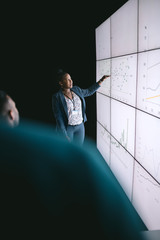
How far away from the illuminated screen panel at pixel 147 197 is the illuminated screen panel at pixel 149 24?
122cm

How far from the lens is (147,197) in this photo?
1.94 m

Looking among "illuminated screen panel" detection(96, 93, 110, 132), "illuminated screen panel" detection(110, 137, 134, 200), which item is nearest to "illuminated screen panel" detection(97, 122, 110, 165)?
"illuminated screen panel" detection(96, 93, 110, 132)

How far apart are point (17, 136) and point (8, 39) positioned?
11.3 ft

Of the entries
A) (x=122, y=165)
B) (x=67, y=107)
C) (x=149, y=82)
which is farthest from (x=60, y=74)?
(x=122, y=165)

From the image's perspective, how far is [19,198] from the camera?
412mm

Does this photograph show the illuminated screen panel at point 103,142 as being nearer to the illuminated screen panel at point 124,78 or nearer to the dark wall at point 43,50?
the dark wall at point 43,50

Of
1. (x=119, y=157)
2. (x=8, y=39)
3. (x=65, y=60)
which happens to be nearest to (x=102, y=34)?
(x=65, y=60)

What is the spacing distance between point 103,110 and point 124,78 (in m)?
1.13

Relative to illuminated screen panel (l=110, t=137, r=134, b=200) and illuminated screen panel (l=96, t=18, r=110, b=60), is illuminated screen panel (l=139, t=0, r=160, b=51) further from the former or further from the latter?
illuminated screen panel (l=110, t=137, r=134, b=200)

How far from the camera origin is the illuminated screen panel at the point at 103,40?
112 inches

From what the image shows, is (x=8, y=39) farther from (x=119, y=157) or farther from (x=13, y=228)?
(x=13, y=228)

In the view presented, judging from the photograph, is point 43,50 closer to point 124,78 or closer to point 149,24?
point 124,78

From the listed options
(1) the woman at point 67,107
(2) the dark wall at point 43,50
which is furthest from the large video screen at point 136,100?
(2) the dark wall at point 43,50

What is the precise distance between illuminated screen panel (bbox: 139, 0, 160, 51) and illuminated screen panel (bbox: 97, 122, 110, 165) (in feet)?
5.52
